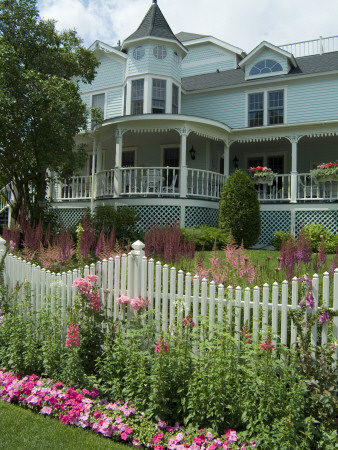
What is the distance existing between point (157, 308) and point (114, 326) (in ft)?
2.04

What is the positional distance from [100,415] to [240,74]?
18.9 meters

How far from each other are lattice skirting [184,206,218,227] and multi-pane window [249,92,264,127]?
203 inches

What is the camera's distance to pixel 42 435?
11.9 ft

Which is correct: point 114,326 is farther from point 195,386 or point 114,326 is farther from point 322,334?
point 322,334

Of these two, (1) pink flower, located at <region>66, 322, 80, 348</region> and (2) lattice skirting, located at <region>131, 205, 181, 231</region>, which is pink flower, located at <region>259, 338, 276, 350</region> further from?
(2) lattice skirting, located at <region>131, 205, 181, 231</region>

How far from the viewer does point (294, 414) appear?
3.17 metres

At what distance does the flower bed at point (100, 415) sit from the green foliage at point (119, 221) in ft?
28.8

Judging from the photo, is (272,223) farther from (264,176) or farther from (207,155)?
(207,155)

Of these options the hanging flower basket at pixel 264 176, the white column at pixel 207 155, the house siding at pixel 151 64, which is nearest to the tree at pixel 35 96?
the house siding at pixel 151 64

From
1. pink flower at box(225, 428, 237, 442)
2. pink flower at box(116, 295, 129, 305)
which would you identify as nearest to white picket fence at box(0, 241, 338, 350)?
pink flower at box(116, 295, 129, 305)

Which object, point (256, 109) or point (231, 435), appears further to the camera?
point (256, 109)

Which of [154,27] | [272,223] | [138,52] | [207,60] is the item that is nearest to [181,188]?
[272,223]

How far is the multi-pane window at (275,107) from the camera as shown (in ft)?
59.5

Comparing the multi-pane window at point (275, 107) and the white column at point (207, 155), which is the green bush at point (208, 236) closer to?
the white column at point (207, 155)
